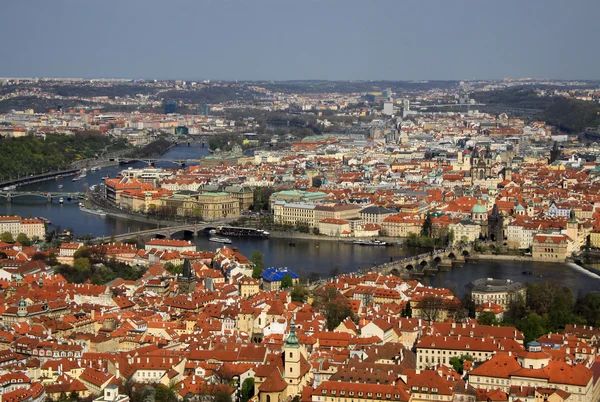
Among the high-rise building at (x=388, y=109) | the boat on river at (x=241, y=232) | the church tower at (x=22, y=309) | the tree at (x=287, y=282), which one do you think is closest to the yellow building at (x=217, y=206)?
the boat on river at (x=241, y=232)

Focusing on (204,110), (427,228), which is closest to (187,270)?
(427,228)

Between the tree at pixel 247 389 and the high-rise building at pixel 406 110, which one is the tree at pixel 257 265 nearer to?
the tree at pixel 247 389

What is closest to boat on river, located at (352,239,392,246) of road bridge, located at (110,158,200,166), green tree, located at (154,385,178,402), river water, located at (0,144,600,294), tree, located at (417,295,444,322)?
river water, located at (0,144,600,294)

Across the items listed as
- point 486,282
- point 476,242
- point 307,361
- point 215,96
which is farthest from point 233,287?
point 215,96

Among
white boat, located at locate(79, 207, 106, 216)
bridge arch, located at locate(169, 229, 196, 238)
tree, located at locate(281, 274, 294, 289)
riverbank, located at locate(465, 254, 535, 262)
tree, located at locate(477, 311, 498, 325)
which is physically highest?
tree, located at locate(477, 311, 498, 325)

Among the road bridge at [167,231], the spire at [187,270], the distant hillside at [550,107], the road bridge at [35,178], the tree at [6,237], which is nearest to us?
the spire at [187,270]

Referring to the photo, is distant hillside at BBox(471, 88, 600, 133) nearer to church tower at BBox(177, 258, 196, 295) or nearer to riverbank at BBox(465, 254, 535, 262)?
riverbank at BBox(465, 254, 535, 262)
